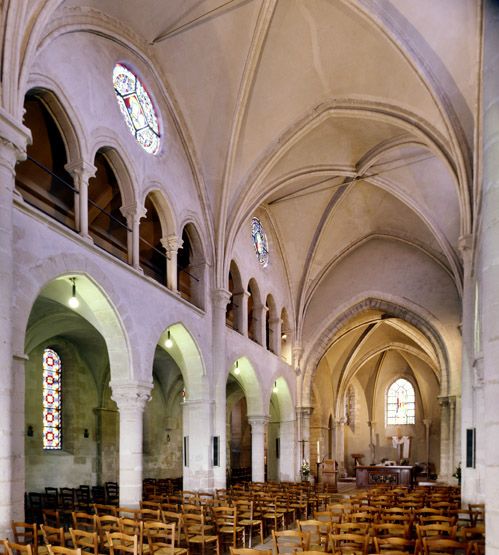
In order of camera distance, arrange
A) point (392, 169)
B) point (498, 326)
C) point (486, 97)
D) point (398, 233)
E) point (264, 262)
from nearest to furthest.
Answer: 1. point (498, 326)
2. point (486, 97)
3. point (392, 169)
4. point (264, 262)
5. point (398, 233)

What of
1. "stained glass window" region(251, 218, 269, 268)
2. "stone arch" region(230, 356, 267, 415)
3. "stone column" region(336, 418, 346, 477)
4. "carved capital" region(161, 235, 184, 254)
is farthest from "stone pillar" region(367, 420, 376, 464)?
"carved capital" region(161, 235, 184, 254)

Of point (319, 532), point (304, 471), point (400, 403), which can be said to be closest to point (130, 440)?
point (319, 532)

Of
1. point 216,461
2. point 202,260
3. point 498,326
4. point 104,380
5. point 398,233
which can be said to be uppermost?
point 398,233

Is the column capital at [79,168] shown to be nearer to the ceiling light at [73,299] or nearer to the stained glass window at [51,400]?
the ceiling light at [73,299]

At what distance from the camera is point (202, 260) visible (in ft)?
65.2

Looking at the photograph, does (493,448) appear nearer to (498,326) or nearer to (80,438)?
(498,326)

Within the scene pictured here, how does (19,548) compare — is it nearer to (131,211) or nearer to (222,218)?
(131,211)

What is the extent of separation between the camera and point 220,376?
19.9 m

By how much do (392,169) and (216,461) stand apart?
13.0 metres

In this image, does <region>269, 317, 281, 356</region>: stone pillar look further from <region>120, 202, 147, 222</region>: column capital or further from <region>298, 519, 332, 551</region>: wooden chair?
<region>298, 519, 332, 551</region>: wooden chair

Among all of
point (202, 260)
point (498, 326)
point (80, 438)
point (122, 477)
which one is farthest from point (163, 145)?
point (498, 326)

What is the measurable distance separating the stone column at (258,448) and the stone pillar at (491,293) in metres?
20.1

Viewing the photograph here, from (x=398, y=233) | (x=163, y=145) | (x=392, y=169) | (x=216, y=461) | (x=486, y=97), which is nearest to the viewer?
(x=486, y=97)

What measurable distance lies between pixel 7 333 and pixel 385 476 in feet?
82.5
